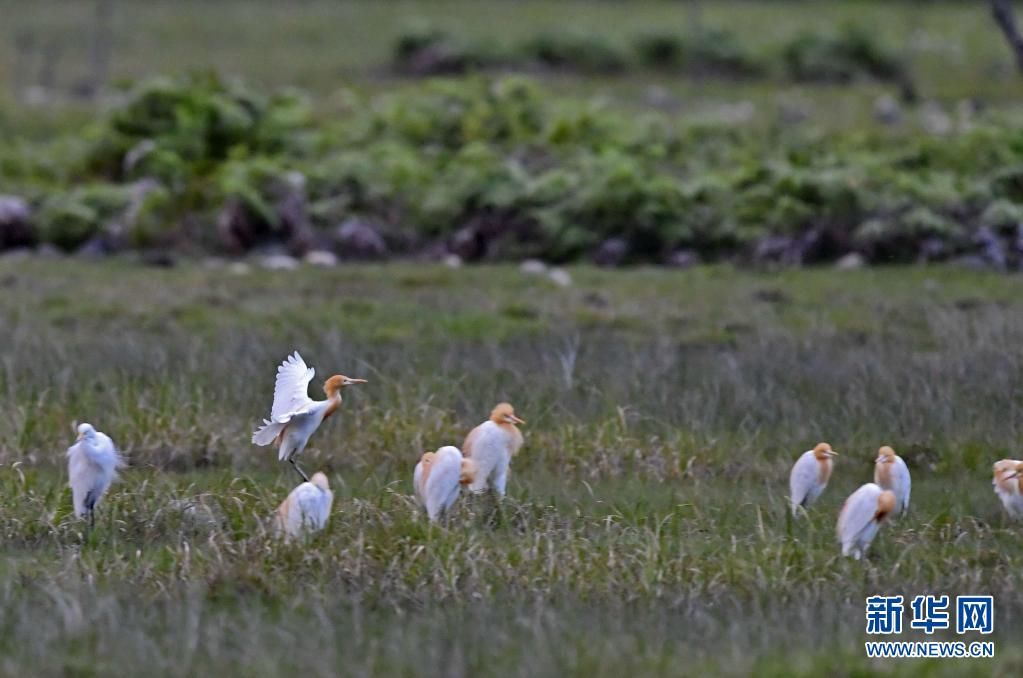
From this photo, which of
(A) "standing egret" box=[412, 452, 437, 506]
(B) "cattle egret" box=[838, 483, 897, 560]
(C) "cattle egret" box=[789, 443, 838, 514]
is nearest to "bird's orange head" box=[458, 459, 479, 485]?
(A) "standing egret" box=[412, 452, 437, 506]

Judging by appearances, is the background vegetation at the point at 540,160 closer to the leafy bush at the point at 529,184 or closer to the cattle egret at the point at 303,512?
the leafy bush at the point at 529,184

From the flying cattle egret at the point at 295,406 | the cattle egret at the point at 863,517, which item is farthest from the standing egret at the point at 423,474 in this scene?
the cattle egret at the point at 863,517

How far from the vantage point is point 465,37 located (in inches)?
1331

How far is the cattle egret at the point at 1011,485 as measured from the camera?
8.45 meters

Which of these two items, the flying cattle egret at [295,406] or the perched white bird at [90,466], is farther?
the flying cattle egret at [295,406]

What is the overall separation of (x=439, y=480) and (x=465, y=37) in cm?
2660

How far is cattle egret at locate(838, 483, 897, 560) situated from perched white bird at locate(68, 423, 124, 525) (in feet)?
12.0

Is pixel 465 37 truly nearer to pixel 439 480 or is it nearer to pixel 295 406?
pixel 295 406

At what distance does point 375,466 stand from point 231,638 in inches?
141

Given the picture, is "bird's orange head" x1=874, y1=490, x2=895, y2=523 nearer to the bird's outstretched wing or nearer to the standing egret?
the standing egret

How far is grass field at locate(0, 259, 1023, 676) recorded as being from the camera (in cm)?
664

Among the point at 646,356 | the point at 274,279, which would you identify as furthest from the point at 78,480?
the point at 274,279

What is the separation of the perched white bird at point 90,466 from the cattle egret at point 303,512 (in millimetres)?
932

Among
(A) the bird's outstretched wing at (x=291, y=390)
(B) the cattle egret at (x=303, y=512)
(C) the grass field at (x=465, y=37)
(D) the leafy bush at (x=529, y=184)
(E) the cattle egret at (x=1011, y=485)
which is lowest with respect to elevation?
(B) the cattle egret at (x=303, y=512)
